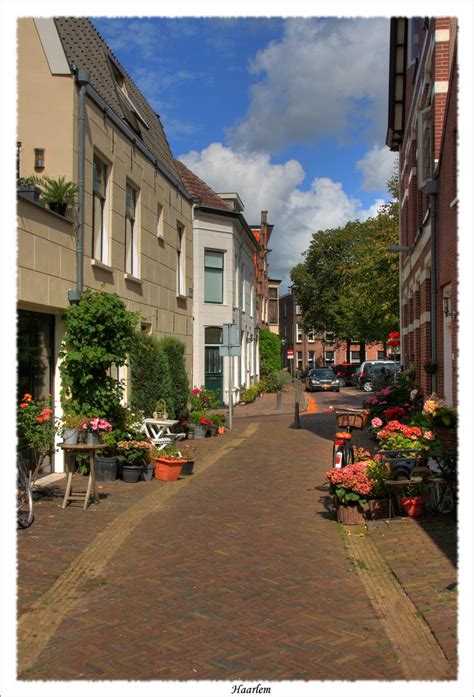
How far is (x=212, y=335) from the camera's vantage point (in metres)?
26.4

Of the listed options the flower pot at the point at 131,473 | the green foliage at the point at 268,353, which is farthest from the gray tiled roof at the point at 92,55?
the green foliage at the point at 268,353

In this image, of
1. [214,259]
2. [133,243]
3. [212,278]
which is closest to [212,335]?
[212,278]

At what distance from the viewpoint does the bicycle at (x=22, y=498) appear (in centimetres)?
782

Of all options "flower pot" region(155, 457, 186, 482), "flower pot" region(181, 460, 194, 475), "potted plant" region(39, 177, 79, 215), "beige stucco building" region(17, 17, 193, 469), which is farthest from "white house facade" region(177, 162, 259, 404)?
"potted plant" region(39, 177, 79, 215)

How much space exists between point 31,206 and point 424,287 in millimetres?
9117

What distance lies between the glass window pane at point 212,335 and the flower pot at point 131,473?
15.0 meters

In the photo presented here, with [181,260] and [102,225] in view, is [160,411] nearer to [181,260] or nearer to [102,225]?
[102,225]

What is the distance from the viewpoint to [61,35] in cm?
1184

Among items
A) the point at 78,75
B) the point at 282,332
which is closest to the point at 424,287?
the point at 78,75

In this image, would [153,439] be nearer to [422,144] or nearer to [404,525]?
[404,525]

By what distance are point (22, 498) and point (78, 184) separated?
5.52 meters

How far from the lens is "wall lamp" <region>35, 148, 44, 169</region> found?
11125 mm
